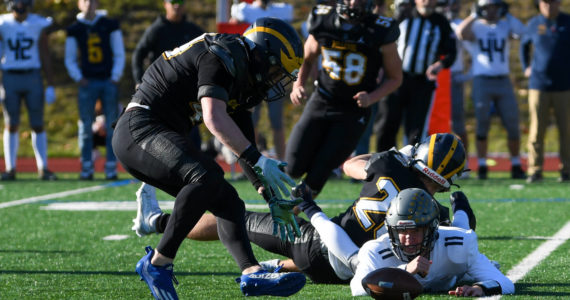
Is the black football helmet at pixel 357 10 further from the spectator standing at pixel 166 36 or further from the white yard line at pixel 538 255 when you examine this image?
the spectator standing at pixel 166 36

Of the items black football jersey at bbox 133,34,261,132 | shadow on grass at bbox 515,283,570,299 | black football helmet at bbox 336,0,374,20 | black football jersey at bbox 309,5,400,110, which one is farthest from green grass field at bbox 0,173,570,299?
black football helmet at bbox 336,0,374,20

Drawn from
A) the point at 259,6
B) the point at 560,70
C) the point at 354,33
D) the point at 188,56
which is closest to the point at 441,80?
the point at 560,70

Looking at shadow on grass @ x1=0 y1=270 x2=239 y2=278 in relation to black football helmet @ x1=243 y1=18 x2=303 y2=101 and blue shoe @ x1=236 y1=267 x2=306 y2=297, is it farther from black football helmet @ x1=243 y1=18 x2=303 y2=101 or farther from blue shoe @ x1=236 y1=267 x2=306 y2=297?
black football helmet @ x1=243 y1=18 x2=303 y2=101

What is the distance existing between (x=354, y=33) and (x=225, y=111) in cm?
267

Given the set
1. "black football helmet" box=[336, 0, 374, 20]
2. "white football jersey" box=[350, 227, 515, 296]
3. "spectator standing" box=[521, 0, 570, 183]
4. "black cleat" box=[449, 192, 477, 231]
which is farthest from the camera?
"spectator standing" box=[521, 0, 570, 183]

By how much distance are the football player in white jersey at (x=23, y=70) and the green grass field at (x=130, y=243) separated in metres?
0.67

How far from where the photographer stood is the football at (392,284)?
368 cm

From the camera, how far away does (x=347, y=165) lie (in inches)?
194

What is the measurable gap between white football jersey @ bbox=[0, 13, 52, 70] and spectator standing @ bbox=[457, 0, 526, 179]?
15.0 ft

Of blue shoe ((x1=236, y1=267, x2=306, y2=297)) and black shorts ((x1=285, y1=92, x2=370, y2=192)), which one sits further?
black shorts ((x1=285, y1=92, x2=370, y2=192))

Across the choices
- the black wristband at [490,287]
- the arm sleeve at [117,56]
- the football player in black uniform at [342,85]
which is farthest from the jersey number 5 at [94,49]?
the black wristband at [490,287]

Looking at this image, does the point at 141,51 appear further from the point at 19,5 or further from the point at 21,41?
the point at 19,5

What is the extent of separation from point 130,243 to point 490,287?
108 inches

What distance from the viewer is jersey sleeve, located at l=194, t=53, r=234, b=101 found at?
12.5ft
